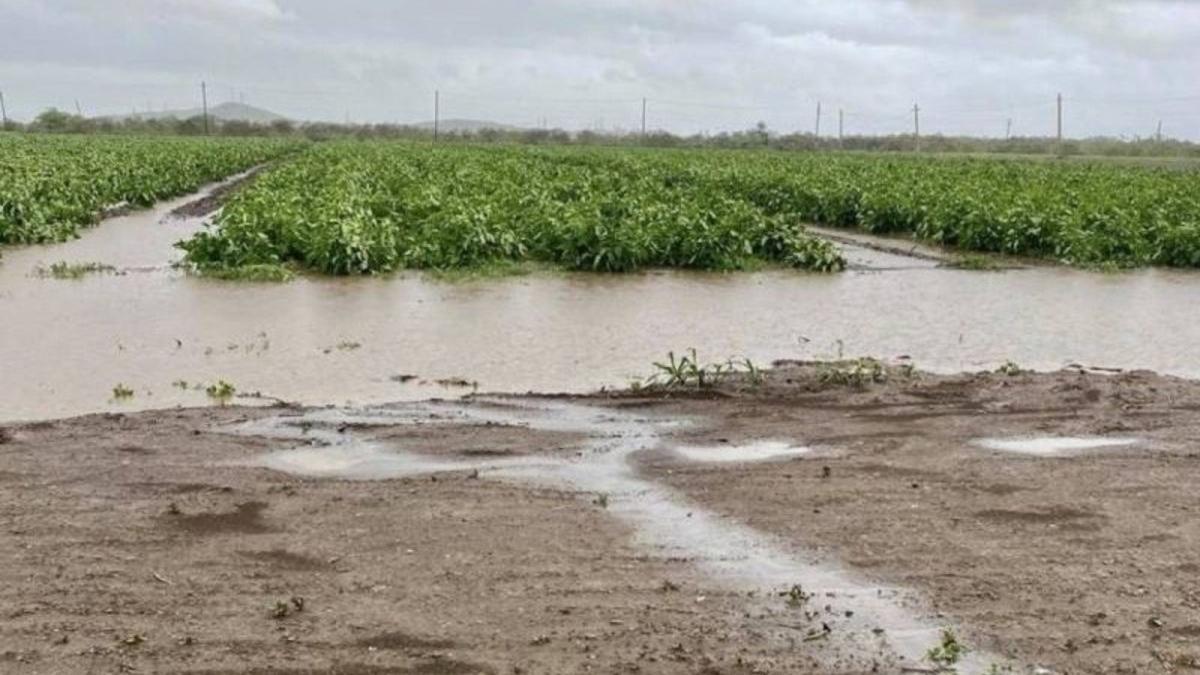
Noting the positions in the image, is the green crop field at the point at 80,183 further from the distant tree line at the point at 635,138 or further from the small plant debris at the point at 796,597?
the distant tree line at the point at 635,138

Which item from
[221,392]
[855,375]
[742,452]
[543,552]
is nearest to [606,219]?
[855,375]

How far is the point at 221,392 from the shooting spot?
8977 millimetres

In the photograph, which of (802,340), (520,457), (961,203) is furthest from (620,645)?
(961,203)

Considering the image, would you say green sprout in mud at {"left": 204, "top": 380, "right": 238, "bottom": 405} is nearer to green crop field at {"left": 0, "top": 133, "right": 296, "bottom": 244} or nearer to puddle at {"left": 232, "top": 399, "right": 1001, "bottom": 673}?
puddle at {"left": 232, "top": 399, "right": 1001, "bottom": 673}

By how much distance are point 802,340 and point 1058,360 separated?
2356mm

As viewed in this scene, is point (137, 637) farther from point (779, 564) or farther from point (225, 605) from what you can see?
point (779, 564)

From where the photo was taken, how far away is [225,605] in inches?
181

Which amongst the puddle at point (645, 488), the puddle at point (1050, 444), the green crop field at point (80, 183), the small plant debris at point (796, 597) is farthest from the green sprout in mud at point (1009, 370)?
the green crop field at point (80, 183)

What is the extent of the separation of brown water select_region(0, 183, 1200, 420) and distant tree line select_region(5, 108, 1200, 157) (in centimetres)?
5937

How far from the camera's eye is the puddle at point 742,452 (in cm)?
Answer: 704

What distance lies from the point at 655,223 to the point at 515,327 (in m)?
5.99

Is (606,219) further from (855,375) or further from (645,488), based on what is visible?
(645,488)

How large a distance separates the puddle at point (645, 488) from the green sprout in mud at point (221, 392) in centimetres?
97

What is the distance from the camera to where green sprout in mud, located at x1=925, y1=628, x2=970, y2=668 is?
4.20 m
